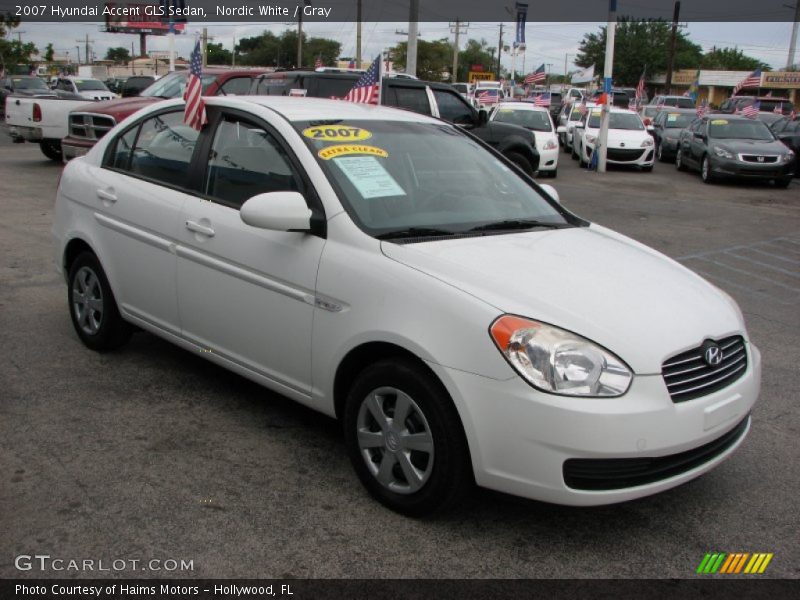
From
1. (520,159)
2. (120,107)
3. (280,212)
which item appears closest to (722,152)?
(520,159)

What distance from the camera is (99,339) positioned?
203 inches

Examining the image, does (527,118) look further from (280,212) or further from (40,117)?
(280,212)

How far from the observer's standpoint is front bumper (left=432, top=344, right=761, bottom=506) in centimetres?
289

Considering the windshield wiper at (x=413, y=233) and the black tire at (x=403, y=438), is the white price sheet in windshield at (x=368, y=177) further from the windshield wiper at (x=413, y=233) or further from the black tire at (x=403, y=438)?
the black tire at (x=403, y=438)

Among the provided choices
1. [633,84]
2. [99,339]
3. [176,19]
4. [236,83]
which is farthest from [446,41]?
[99,339]

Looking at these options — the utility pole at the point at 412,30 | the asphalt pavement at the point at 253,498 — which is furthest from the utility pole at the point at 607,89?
the asphalt pavement at the point at 253,498

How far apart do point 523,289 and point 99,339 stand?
3.14 meters

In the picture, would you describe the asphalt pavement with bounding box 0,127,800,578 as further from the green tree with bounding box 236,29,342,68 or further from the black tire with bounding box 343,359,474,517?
the green tree with bounding box 236,29,342,68

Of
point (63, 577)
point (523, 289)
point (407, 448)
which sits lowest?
point (63, 577)

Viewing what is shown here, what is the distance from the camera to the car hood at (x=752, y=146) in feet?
55.9

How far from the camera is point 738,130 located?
17953mm

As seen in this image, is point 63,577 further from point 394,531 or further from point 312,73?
point 312,73

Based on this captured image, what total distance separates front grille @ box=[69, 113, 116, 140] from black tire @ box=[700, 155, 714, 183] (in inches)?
486

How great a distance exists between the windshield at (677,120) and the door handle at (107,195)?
21.4 meters
